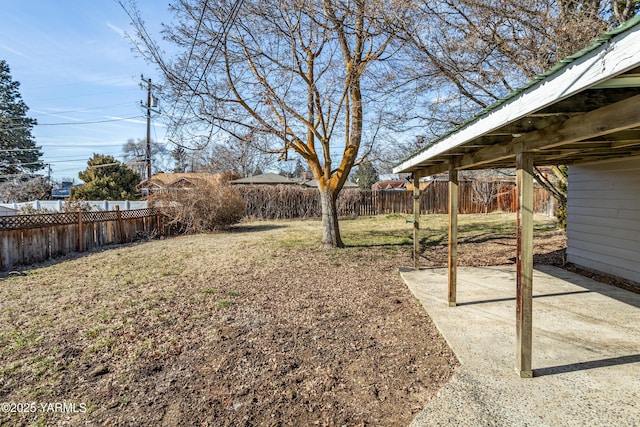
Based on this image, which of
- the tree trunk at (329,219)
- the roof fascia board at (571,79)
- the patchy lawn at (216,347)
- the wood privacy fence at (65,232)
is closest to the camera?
the roof fascia board at (571,79)

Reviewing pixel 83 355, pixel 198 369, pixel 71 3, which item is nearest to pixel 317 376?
pixel 198 369

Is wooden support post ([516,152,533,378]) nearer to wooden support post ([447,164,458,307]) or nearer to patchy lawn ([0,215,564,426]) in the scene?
patchy lawn ([0,215,564,426])

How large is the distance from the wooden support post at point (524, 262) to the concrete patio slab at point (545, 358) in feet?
0.60

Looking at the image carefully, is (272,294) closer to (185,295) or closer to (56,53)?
(185,295)

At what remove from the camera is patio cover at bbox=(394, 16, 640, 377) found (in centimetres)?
132

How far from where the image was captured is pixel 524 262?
245 cm

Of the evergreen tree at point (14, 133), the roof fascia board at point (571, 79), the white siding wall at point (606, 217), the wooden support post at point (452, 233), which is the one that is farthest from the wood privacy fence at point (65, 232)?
the evergreen tree at point (14, 133)

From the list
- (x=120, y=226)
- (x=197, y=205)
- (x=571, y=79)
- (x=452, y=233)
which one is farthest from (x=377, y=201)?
(x=571, y=79)

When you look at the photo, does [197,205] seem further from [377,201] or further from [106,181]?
[106,181]

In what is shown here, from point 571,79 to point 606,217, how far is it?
5044 millimetres

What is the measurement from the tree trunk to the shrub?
5.10m

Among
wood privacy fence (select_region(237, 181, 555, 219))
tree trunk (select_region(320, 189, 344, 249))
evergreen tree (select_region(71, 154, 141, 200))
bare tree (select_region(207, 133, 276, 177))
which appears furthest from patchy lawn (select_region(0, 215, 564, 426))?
evergreen tree (select_region(71, 154, 141, 200))

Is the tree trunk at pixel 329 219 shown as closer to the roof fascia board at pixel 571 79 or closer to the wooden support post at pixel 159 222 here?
the roof fascia board at pixel 571 79

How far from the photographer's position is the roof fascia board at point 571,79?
1.22 metres
